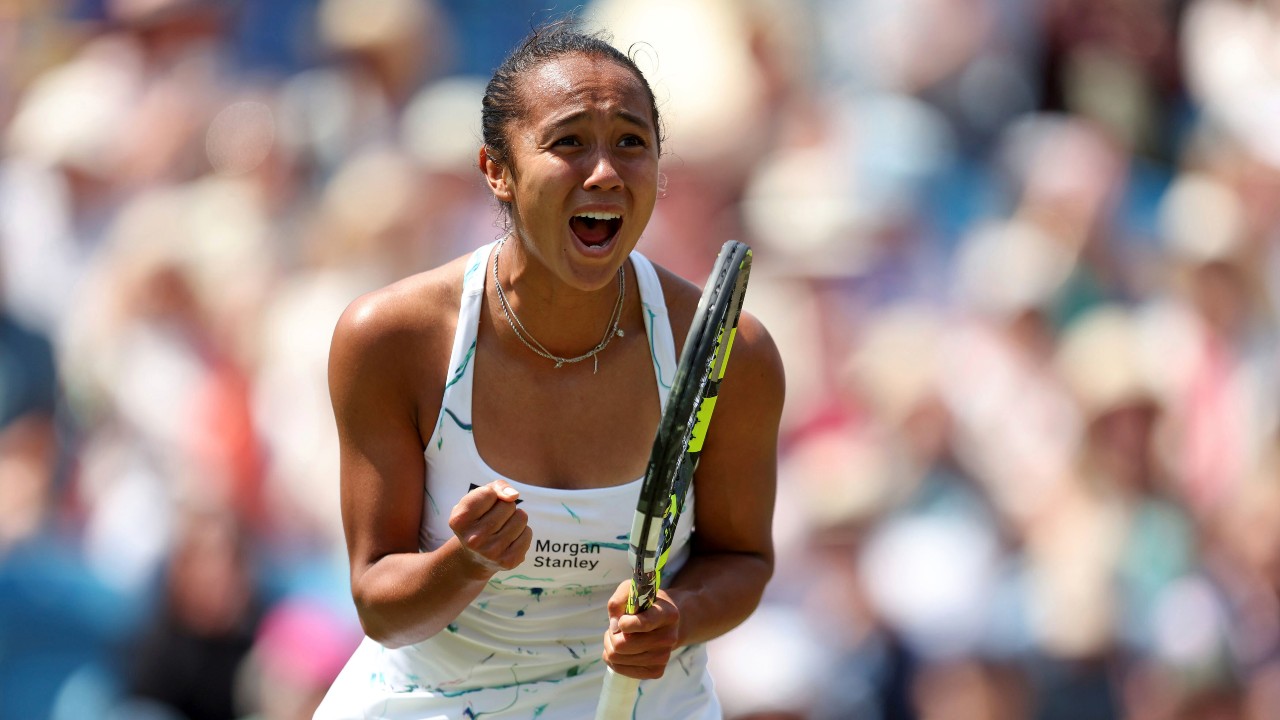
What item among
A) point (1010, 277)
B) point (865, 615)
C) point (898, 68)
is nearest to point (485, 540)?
point (865, 615)

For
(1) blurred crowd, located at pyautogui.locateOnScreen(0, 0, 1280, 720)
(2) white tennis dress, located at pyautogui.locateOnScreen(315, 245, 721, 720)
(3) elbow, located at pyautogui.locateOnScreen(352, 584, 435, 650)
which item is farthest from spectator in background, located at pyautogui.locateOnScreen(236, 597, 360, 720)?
(3) elbow, located at pyautogui.locateOnScreen(352, 584, 435, 650)

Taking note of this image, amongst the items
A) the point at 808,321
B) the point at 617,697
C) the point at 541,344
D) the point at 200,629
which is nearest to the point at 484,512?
the point at 617,697

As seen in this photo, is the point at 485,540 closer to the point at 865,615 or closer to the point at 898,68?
the point at 865,615

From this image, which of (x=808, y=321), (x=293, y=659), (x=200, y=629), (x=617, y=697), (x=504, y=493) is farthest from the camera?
(x=808, y=321)

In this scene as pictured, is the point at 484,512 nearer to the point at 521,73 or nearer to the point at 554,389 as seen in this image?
the point at 554,389

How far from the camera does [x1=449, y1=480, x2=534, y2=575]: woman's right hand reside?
2.37m

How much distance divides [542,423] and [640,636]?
50 cm

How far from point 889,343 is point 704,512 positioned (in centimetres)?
288

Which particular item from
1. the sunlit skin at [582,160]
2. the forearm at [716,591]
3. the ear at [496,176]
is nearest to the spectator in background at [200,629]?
the forearm at [716,591]

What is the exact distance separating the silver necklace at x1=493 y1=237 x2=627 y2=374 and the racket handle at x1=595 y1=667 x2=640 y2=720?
0.60 metres

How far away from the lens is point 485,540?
7.83 feet

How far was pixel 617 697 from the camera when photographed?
254cm

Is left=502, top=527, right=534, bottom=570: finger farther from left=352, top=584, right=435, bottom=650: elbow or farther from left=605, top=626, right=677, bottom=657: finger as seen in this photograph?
left=352, top=584, right=435, bottom=650: elbow

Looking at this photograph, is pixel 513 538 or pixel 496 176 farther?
pixel 496 176
